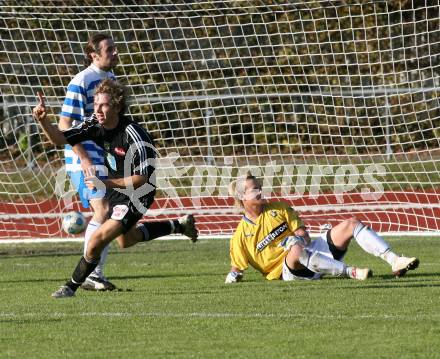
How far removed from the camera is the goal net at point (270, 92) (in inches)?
531

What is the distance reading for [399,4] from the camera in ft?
42.6

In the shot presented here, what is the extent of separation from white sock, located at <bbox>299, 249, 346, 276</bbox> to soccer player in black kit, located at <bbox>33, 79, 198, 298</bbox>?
142 cm

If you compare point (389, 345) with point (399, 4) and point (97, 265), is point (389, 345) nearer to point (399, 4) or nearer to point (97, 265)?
point (97, 265)

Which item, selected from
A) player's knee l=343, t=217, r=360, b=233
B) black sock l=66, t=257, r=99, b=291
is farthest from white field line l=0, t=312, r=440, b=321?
player's knee l=343, t=217, r=360, b=233

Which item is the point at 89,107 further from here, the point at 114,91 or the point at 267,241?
the point at 267,241

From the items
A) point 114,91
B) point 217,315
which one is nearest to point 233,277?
point 114,91

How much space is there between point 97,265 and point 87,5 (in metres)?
5.85

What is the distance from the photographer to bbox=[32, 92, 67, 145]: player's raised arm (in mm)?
7910

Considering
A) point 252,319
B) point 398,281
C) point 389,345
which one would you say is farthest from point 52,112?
point 389,345

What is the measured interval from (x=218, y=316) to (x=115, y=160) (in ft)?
6.25

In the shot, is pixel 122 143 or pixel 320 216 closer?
pixel 122 143

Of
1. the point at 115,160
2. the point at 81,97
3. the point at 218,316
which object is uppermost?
the point at 81,97

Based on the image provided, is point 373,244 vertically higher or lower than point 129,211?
lower

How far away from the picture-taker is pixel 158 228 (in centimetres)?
932
